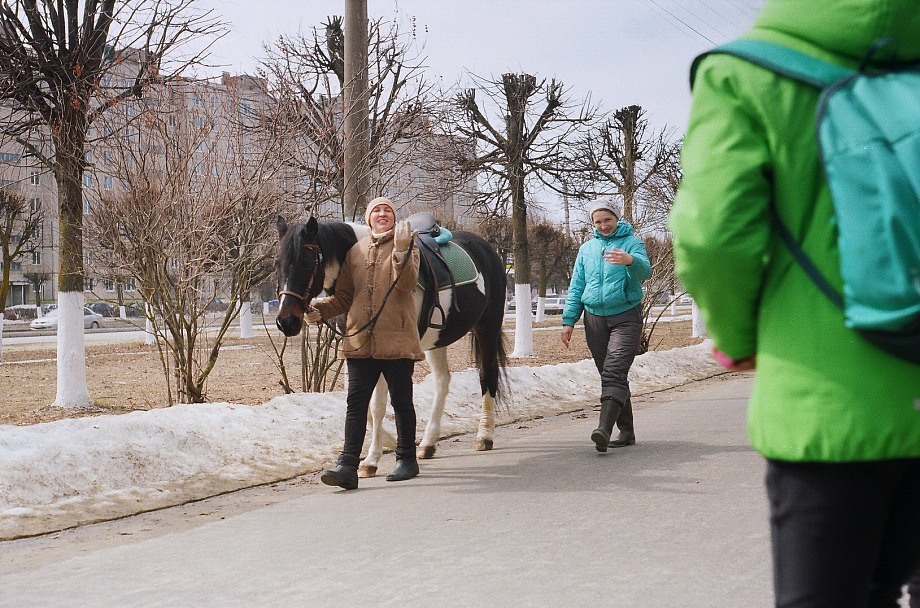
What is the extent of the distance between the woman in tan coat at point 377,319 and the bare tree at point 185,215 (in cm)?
306

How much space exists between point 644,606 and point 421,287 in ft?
13.0

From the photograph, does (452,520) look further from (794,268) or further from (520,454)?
(794,268)

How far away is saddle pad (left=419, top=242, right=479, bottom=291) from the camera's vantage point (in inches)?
304

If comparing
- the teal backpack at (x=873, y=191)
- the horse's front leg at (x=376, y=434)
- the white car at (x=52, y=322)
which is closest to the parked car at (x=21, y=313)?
the white car at (x=52, y=322)

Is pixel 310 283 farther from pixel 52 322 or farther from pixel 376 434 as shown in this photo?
pixel 52 322

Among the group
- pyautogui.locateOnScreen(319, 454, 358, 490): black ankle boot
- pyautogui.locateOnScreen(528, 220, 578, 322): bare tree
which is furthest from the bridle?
pyautogui.locateOnScreen(528, 220, 578, 322): bare tree

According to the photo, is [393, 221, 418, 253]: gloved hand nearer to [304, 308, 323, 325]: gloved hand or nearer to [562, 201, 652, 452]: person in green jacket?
[304, 308, 323, 325]: gloved hand

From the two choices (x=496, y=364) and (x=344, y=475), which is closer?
(x=344, y=475)

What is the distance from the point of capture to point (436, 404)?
802 centimetres

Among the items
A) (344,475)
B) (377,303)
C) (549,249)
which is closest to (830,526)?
(344,475)

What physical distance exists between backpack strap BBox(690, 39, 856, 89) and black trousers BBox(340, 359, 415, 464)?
15.8 feet

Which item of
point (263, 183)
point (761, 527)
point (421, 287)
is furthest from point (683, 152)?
point (263, 183)

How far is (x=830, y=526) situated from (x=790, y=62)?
2.97 ft

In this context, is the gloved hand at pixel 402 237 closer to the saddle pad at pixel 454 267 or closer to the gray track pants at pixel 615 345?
the saddle pad at pixel 454 267
